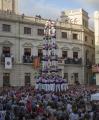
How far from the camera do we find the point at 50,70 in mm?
39250

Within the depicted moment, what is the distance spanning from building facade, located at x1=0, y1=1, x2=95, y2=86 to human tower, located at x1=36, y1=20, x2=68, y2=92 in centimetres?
1353

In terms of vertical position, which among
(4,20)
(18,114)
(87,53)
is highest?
(4,20)

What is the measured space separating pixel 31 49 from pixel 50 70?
17.5 m

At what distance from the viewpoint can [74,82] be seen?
6016 centimetres

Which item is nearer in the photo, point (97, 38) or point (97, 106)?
point (97, 106)

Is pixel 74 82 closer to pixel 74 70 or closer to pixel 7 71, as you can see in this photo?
pixel 74 70

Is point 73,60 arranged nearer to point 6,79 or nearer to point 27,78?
point 27,78

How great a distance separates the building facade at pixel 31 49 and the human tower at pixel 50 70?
44.4 feet

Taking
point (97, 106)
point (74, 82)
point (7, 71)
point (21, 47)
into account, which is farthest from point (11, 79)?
point (97, 106)

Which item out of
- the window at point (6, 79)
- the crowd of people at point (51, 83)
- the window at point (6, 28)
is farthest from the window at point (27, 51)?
the crowd of people at point (51, 83)

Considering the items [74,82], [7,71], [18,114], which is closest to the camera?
[18,114]

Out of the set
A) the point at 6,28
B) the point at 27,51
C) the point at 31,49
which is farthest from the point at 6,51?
the point at 31,49

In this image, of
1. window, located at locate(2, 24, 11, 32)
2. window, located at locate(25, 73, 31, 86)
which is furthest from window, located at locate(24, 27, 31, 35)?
window, located at locate(25, 73, 31, 86)

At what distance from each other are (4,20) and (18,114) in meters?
34.8
